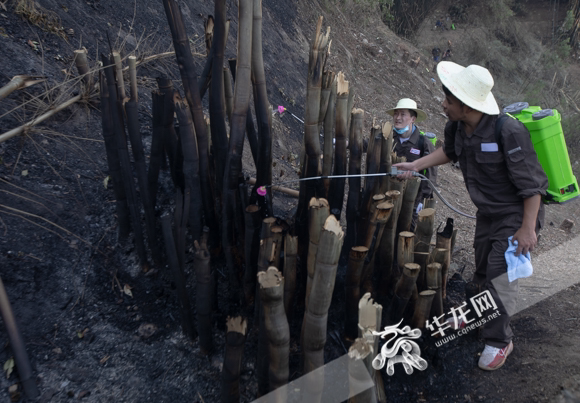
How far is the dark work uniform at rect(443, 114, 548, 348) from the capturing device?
2277 millimetres

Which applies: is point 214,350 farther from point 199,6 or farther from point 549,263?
point 199,6

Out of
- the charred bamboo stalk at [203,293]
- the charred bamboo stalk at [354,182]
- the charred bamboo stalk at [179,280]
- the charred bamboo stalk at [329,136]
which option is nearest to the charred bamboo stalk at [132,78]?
the charred bamboo stalk at [179,280]

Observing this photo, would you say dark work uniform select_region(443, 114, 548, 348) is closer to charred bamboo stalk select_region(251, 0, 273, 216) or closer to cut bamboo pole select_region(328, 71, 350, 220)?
cut bamboo pole select_region(328, 71, 350, 220)

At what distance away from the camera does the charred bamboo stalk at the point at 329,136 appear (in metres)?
2.52

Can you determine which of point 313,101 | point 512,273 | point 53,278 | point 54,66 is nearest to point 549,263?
point 512,273

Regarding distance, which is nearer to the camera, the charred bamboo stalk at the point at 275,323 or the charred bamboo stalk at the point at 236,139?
the charred bamboo stalk at the point at 275,323

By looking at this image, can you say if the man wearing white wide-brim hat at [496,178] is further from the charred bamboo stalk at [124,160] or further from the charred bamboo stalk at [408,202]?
the charred bamboo stalk at [124,160]

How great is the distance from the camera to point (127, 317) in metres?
2.62

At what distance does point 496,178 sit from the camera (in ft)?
7.92

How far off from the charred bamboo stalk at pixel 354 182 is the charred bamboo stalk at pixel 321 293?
3.13 feet

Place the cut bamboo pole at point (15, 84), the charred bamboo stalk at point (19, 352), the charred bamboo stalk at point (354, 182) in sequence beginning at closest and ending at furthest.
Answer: the cut bamboo pole at point (15, 84), the charred bamboo stalk at point (19, 352), the charred bamboo stalk at point (354, 182)

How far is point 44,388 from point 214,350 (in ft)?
2.82

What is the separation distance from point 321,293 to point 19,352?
1521 mm

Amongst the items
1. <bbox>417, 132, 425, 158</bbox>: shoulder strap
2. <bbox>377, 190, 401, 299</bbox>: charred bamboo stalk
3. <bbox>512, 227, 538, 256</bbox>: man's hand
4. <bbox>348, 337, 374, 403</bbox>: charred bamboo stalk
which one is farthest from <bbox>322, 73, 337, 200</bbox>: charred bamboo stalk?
<bbox>417, 132, 425, 158</bbox>: shoulder strap
